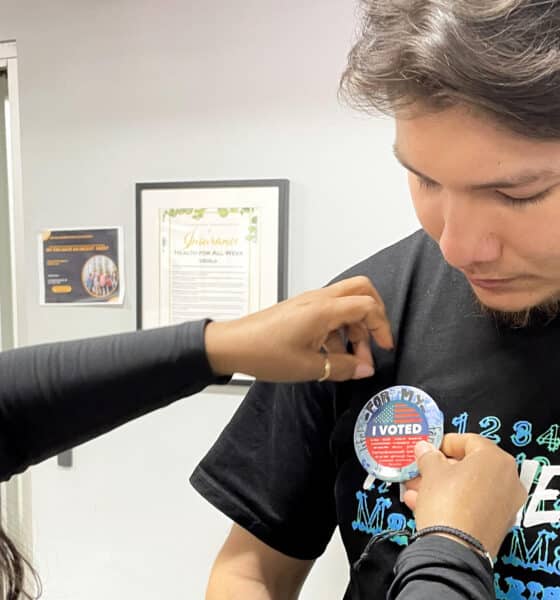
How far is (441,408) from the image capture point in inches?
28.1

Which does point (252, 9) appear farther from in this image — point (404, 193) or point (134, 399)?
point (134, 399)

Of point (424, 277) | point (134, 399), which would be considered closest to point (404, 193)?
point (424, 277)

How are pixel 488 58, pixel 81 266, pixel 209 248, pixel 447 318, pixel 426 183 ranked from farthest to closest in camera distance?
1. pixel 81 266
2. pixel 209 248
3. pixel 447 318
4. pixel 426 183
5. pixel 488 58

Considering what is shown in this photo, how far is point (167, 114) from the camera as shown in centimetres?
155


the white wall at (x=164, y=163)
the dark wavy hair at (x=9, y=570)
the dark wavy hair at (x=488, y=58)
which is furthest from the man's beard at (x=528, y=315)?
the white wall at (x=164, y=163)

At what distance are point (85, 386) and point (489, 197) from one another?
0.41 metres

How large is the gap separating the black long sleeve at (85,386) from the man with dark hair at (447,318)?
0.26m

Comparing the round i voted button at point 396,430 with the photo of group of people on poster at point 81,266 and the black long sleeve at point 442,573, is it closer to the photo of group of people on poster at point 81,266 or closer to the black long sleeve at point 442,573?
the black long sleeve at point 442,573

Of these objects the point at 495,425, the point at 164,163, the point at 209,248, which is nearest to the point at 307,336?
the point at 495,425

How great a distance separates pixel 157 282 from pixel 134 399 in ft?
3.34

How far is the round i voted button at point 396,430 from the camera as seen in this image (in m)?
0.71

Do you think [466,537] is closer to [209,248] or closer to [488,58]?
[488,58]

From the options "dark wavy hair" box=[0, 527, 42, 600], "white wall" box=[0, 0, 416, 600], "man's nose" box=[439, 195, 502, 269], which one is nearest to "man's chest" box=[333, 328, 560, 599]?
"man's nose" box=[439, 195, 502, 269]

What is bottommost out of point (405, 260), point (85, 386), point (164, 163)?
point (85, 386)
